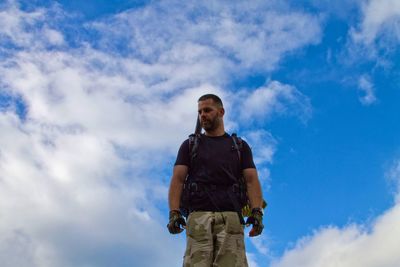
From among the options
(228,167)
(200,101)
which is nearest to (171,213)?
(228,167)

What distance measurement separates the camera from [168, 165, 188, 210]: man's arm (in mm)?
7691

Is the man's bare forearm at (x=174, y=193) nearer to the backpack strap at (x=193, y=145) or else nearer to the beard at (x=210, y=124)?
the backpack strap at (x=193, y=145)

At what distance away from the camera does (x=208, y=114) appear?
8.19 m

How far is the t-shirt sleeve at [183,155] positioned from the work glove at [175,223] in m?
0.82

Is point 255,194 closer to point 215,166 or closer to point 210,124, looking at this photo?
point 215,166

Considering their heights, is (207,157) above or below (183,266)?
above

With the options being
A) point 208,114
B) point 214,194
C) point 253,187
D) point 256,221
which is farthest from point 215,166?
point 256,221

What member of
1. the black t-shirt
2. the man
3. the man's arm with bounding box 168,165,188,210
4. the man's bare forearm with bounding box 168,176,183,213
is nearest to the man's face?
the man

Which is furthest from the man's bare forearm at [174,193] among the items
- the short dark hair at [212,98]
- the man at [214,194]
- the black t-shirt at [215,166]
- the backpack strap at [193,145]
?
the short dark hair at [212,98]

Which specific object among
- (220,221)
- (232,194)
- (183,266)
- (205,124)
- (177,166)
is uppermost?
(205,124)

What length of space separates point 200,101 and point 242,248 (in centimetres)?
240

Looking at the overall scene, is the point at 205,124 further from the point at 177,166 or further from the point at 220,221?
the point at 220,221

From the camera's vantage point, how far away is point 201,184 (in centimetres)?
773

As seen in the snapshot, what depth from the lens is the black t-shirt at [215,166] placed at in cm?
761
